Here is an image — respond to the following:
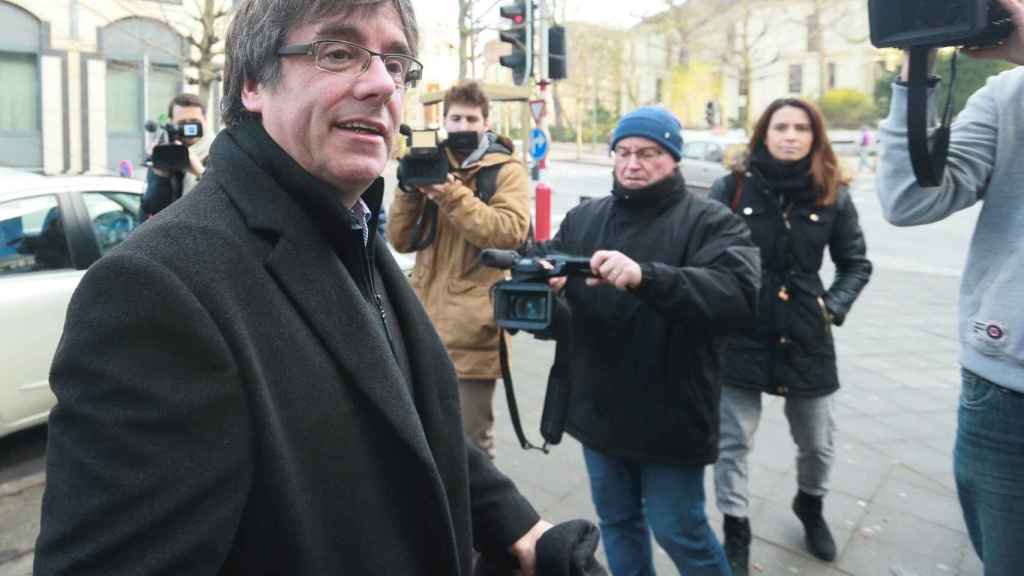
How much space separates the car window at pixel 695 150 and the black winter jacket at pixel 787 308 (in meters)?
Result: 18.9

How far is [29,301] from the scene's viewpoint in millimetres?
4367

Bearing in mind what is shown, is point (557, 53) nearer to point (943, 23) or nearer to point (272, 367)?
point (943, 23)

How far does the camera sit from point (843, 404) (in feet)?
19.0

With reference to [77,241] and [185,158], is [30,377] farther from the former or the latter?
[185,158]

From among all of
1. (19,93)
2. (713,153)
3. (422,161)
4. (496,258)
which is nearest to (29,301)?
(422,161)

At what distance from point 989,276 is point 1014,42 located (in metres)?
0.52

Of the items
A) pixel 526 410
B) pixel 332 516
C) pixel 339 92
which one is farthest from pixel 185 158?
pixel 332 516

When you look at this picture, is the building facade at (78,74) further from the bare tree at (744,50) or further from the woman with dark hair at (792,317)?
the bare tree at (744,50)

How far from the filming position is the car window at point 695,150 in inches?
869

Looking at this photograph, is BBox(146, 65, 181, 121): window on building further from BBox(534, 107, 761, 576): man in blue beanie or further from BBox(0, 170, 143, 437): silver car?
BBox(534, 107, 761, 576): man in blue beanie

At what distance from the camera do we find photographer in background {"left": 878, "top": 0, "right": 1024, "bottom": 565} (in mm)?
1807

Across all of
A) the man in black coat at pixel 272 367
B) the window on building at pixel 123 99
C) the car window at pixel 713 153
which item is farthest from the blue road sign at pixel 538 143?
the window on building at pixel 123 99

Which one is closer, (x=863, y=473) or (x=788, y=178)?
(x=788, y=178)

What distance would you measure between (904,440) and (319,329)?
4.74m
